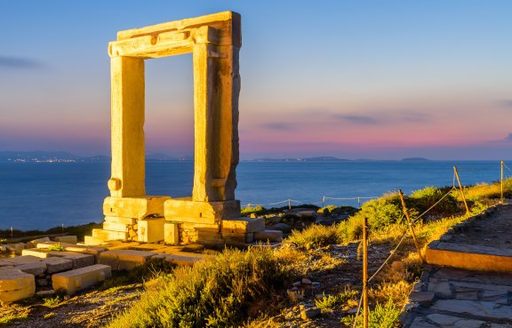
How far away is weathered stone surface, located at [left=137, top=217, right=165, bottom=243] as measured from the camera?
45.0ft

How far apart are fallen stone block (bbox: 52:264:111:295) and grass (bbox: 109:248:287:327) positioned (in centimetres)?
387

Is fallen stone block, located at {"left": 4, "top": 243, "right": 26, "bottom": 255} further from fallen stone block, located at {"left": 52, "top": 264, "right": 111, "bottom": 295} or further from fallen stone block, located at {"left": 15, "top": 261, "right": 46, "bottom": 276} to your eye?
fallen stone block, located at {"left": 52, "top": 264, "right": 111, "bottom": 295}

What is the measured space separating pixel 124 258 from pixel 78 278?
164 centimetres

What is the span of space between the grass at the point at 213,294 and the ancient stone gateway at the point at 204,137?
19.1ft

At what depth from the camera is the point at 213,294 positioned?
604cm

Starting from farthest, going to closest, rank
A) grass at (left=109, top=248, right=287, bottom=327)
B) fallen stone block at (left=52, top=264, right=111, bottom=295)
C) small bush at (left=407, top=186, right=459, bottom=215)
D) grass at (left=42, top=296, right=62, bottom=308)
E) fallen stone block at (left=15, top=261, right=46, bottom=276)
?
1. small bush at (left=407, top=186, right=459, bottom=215)
2. fallen stone block at (left=15, top=261, right=46, bottom=276)
3. fallen stone block at (left=52, top=264, right=111, bottom=295)
4. grass at (left=42, top=296, right=62, bottom=308)
5. grass at (left=109, top=248, right=287, bottom=327)

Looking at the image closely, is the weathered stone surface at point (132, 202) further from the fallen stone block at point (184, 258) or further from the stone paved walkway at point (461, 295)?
the stone paved walkway at point (461, 295)

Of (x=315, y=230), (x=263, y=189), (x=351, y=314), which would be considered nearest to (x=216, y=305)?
(x=351, y=314)

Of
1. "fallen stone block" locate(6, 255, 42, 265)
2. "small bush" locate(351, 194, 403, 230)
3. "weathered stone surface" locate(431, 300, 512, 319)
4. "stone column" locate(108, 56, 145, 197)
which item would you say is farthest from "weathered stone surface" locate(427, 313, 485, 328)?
"stone column" locate(108, 56, 145, 197)

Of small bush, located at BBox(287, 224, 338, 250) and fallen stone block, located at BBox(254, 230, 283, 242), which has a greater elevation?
small bush, located at BBox(287, 224, 338, 250)

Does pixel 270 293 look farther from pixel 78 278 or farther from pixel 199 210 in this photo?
pixel 199 210

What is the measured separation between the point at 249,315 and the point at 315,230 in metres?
4.87

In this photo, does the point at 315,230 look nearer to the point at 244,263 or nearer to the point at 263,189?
the point at 244,263

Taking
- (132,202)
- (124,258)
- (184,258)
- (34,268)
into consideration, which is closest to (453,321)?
(184,258)
